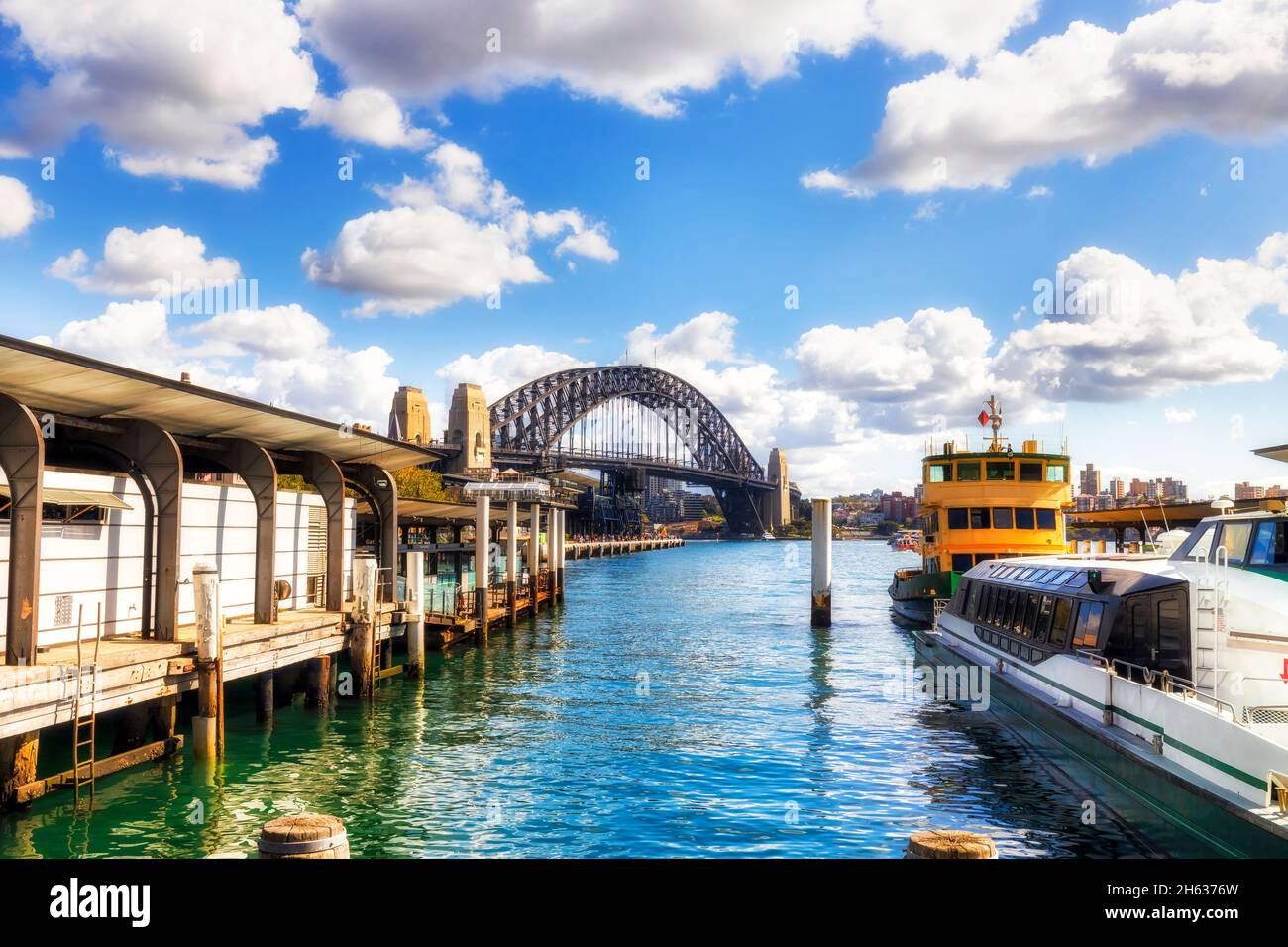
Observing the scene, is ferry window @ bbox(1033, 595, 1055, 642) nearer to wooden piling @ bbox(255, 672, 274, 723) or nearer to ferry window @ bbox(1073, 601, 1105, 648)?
ferry window @ bbox(1073, 601, 1105, 648)

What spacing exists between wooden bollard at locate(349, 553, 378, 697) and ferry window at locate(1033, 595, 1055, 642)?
15.2 metres

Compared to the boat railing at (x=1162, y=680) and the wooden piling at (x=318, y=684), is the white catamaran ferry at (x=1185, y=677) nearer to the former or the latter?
the boat railing at (x=1162, y=680)

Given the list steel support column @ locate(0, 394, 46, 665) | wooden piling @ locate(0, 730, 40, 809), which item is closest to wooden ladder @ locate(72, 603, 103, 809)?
wooden piling @ locate(0, 730, 40, 809)

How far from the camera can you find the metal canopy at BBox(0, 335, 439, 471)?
14595 mm

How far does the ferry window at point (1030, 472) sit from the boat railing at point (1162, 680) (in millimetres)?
20009

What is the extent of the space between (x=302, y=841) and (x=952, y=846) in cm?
442

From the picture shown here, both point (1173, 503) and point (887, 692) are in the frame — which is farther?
point (1173, 503)

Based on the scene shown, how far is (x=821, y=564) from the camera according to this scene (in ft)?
130

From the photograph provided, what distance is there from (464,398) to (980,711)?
133668mm

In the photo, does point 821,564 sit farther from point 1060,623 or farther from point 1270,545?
point 1270,545

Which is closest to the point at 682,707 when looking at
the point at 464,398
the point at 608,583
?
the point at 608,583

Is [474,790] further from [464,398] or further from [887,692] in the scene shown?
[464,398]

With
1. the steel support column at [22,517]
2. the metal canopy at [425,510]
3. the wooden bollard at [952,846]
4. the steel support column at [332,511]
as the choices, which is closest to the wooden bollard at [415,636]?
the steel support column at [332,511]
